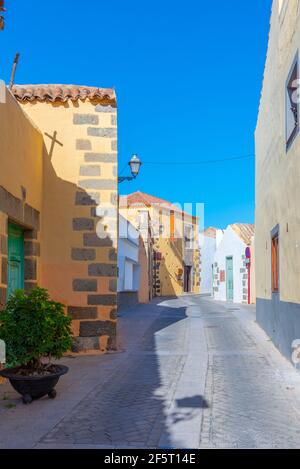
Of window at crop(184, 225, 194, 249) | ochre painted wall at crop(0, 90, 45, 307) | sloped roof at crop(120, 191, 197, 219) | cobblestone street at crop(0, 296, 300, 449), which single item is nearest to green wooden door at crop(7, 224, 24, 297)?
ochre painted wall at crop(0, 90, 45, 307)

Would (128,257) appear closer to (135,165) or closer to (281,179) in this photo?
(135,165)

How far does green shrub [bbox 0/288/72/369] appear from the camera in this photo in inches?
221

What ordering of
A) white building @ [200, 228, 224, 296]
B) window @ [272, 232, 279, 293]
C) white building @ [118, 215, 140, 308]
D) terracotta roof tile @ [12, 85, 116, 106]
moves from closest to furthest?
terracotta roof tile @ [12, 85, 116, 106], window @ [272, 232, 279, 293], white building @ [118, 215, 140, 308], white building @ [200, 228, 224, 296]

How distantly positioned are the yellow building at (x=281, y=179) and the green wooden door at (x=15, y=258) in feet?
14.4

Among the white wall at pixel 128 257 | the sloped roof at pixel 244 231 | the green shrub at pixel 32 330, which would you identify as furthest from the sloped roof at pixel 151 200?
the green shrub at pixel 32 330

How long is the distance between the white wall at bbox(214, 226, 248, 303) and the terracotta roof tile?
54.3ft

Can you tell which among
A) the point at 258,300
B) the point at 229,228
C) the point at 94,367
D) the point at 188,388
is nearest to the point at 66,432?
the point at 188,388

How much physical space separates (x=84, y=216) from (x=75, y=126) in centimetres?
173

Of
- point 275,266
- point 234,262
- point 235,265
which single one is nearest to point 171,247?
point 234,262

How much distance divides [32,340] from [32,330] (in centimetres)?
11

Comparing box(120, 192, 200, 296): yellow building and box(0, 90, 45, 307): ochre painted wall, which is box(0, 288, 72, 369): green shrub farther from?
box(120, 192, 200, 296): yellow building

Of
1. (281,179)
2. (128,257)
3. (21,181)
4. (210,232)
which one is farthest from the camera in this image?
(210,232)

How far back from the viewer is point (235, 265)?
26625 mm

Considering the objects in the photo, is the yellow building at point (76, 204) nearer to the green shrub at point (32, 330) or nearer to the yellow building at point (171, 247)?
the green shrub at point (32, 330)
